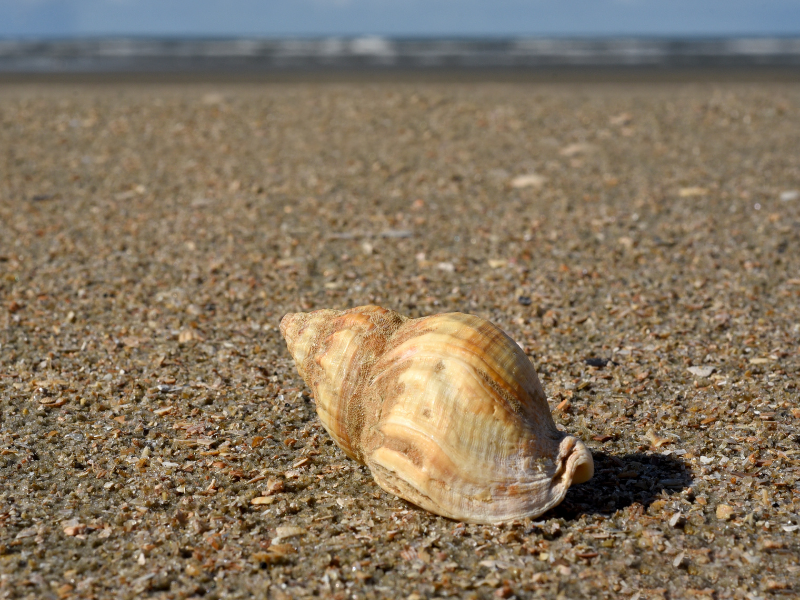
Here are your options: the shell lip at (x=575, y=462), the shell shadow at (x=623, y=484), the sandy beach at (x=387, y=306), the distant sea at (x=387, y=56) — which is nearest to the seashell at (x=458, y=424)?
the shell lip at (x=575, y=462)

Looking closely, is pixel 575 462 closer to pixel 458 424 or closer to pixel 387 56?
pixel 458 424

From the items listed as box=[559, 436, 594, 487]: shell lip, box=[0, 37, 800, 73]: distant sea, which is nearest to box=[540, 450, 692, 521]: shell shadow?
box=[559, 436, 594, 487]: shell lip

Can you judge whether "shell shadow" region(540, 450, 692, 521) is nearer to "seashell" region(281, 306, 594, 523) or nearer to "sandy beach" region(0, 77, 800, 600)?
"sandy beach" region(0, 77, 800, 600)

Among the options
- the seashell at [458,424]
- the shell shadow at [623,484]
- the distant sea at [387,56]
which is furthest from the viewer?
the distant sea at [387,56]

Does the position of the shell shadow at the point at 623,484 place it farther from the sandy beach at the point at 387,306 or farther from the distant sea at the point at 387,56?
the distant sea at the point at 387,56

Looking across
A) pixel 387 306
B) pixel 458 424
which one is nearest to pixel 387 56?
pixel 387 306

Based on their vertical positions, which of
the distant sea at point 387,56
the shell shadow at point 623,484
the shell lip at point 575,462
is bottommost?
the shell shadow at point 623,484

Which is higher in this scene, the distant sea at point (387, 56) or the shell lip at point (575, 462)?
the distant sea at point (387, 56)
